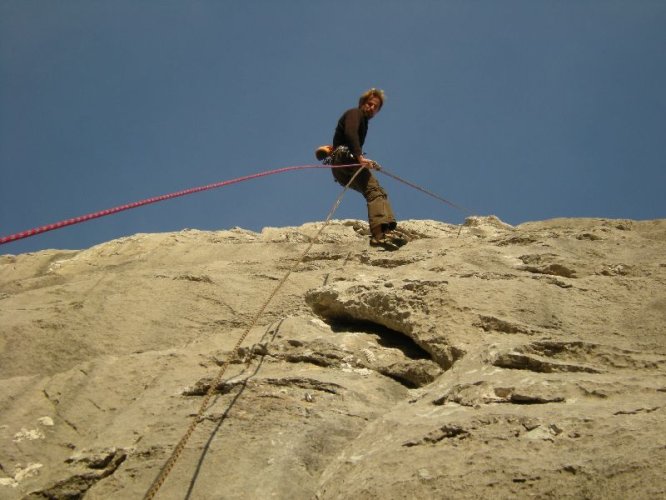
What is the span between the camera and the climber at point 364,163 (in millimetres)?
7719

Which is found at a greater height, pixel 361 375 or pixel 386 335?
pixel 386 335

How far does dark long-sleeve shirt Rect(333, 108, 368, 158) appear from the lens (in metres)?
7.92

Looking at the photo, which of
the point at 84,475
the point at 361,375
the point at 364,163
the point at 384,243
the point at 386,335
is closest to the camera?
the point at 84,475

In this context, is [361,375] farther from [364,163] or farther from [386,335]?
[364,163]

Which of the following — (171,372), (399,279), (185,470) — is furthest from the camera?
(399,279)

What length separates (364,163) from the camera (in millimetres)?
7906

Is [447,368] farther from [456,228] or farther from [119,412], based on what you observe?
[456,228]

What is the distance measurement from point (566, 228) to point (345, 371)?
434cm

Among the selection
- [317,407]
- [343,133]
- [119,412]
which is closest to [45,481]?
[119,412]

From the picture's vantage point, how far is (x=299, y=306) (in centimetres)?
617

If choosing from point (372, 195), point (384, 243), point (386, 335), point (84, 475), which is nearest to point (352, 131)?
point (372, 195)

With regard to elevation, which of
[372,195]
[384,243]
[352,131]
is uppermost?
[352,131]

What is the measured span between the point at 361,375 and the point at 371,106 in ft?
14.7

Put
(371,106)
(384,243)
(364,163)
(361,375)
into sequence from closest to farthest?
(361,375)
(384,243)
(364,163)
(371,106)
